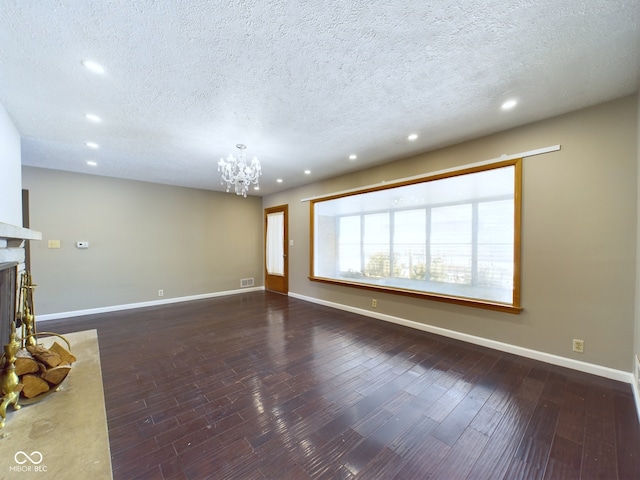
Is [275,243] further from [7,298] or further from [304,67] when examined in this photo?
[304,67]

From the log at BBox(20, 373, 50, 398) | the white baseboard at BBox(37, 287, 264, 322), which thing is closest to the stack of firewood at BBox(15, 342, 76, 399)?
the log at BBox(20, 373, 50, 398)

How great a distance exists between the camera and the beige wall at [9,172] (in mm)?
2446

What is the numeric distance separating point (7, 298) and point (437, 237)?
15.3 ft

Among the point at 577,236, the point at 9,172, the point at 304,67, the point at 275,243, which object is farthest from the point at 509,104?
the point at 275,243

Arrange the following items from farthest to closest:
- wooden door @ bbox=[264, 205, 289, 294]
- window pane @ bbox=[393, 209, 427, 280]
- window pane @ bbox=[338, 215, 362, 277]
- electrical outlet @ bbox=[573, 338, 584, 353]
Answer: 1. wooden door @ bbox=[264, 205, 289, 294]
2. window pane @ bbox=[338, 215, 362, 277]
3. window pane @ bbox=[393, 209, 427, 280]
4. electrical outlet @ bbox=[573, 338, 584, 353]

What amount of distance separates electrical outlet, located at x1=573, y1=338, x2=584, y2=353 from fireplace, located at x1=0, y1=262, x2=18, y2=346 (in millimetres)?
4995

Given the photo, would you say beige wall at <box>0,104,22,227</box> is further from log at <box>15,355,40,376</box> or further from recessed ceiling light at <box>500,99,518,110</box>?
recessed ceiling light at <box>500,99,518,110</box>

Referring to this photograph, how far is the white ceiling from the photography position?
1480 millimetres

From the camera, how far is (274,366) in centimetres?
268

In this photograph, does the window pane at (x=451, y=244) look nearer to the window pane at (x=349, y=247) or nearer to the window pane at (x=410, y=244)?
the window pane at (x=410, y=244)

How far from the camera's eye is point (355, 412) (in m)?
1.95

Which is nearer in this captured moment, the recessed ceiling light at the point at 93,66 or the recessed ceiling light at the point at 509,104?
the recessed ceiling light at the point at 93,66

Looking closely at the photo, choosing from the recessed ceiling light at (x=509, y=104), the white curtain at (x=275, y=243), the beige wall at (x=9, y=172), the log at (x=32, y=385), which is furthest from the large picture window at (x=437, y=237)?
the beige wall at (x=9, y=172)

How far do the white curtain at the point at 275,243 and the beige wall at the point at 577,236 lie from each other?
449cm
